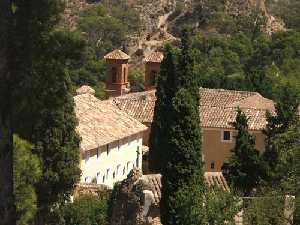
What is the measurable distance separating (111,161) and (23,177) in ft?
54.0

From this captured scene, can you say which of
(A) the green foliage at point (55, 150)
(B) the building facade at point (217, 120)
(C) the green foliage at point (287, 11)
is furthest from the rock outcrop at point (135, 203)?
(C) the green foliage at point (287, 11)

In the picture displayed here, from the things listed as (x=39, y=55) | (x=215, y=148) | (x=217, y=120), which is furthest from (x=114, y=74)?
(x=39, y=55)

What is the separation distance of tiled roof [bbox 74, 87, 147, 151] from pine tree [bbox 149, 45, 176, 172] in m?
2.11

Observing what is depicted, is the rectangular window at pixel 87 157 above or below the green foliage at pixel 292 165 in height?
above

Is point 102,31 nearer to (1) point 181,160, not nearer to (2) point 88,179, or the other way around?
(2) point 88,179

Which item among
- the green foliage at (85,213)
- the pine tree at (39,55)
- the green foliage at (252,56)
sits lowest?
the green foliage at (85,213)

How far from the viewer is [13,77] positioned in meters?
12.6

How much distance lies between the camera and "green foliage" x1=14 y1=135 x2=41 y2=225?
649 inches

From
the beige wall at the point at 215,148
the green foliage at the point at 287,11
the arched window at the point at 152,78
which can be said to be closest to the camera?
the beige wall at the point at 215,148

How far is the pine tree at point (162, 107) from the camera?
28688mm

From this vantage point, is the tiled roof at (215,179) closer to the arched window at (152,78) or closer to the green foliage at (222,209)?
the green foliage at (222,209)

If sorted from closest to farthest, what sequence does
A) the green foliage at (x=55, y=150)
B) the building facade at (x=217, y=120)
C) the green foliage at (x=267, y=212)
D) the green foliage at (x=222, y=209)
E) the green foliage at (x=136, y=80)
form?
the green foliage at (x=222, y=209) → the green foliage at (x=267, y=212) → the green foliage at (x=55, y=150) → the building facade at (x=217, y=120) → the green foliage at (x=136, y=80)

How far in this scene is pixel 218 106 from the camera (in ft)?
127

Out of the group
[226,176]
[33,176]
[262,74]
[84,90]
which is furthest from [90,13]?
[33,176]
